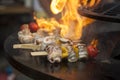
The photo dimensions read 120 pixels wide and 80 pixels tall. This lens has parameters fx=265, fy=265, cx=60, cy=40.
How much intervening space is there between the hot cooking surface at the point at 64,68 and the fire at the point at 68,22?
0.36 meters

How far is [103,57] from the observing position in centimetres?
156

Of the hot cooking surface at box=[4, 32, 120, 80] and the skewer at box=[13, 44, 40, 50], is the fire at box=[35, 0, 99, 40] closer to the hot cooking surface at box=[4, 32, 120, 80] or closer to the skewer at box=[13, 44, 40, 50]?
the skewer at box=[13, 44, 40, 50]

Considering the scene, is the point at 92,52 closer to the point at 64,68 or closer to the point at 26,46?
the point at 64,68

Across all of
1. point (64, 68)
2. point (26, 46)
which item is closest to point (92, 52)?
point (64, 68)

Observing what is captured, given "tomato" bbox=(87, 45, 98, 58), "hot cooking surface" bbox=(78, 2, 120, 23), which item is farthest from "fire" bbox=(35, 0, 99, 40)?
"tomato" bbox=(87, 45, 98, 58)

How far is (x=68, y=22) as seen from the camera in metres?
1.93

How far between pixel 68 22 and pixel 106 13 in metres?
0.38

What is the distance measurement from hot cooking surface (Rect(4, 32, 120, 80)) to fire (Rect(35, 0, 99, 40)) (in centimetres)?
36

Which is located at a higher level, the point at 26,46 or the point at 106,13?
the point at 106,13

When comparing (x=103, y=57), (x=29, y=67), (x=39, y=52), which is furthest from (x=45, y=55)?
(x=103, y=57)

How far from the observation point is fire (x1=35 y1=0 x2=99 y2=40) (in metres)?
1.86

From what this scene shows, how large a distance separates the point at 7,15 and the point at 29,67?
3.58 m

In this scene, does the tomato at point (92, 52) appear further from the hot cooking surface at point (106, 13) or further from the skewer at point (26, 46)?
the skewer at point (26, 46)

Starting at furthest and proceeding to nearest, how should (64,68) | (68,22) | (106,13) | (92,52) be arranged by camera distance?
(68,22) < (106,13) < (92,52) < (64,68)
